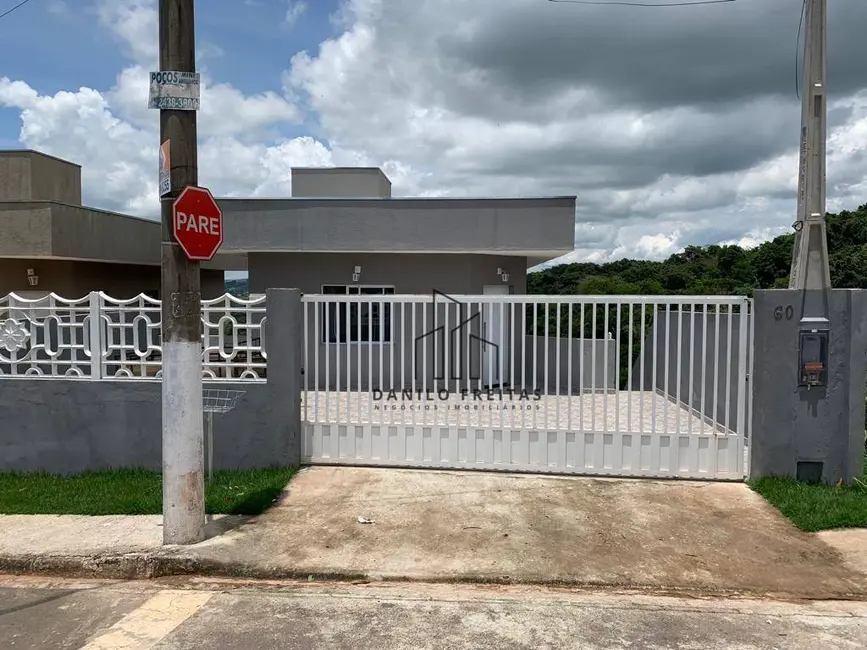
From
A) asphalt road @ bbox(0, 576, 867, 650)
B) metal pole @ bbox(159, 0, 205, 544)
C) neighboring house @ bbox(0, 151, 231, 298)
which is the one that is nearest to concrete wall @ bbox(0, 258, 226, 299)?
neighboring house @ bbox(0, 151, 231, 298)

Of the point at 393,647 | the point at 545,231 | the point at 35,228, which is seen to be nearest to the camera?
the point at 393,647

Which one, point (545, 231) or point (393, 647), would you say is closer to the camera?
point (393, 647)

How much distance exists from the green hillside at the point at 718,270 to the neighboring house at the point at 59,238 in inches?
768

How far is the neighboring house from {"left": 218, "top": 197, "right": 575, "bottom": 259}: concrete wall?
297 centimetres

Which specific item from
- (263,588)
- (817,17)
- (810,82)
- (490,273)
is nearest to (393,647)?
(263,588)

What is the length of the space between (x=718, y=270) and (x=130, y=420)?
46.7m

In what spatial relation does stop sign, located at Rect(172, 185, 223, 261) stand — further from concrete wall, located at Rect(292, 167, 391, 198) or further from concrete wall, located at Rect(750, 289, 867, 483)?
concrete wall, located at Rect(292, 167, 391, 198)

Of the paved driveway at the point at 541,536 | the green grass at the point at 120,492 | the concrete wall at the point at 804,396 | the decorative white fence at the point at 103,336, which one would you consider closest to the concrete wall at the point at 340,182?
the decorative white fence at the point at 103,336

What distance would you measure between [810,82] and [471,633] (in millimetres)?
5843

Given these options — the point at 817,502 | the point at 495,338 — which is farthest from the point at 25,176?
the point at 817,502

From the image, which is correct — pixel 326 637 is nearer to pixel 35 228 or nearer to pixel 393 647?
pixel 393 647

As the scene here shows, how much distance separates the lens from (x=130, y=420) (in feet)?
22.1

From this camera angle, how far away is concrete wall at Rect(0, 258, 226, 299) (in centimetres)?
1382

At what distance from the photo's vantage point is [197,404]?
4.90 meters
